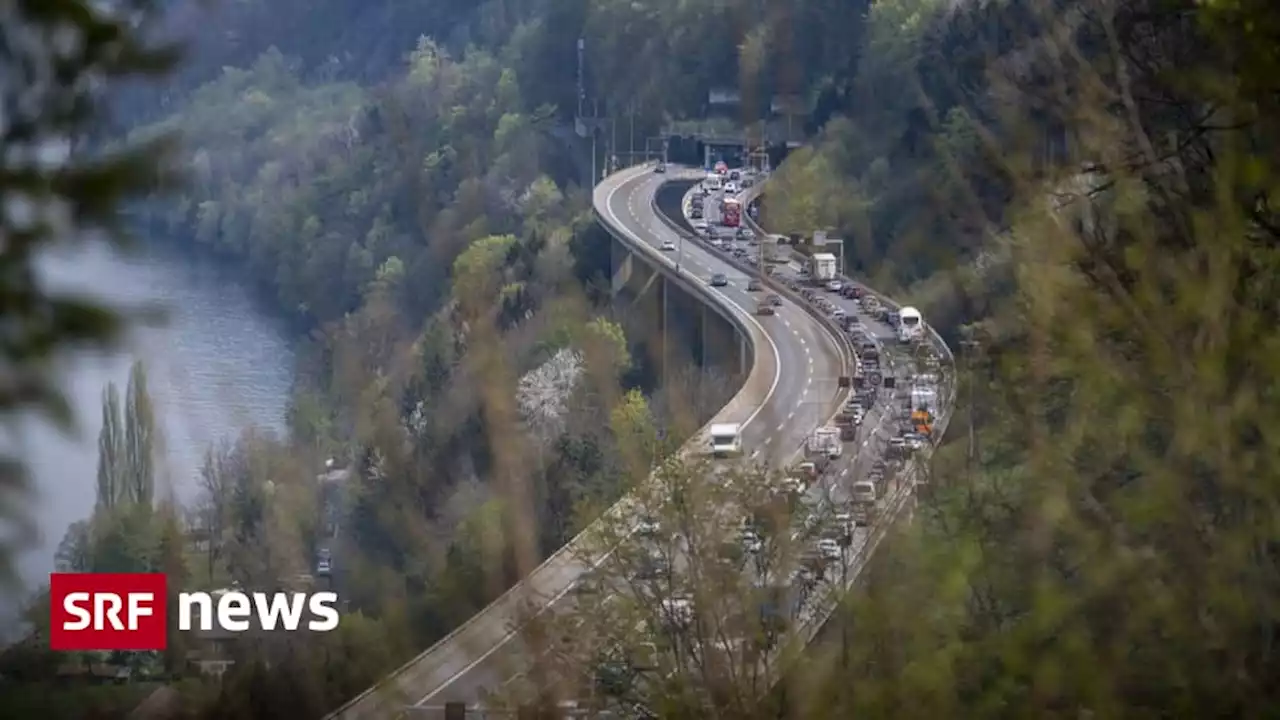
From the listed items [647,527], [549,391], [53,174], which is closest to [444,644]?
[647,527]

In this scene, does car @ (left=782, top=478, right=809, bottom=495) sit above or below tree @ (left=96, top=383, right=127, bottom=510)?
below

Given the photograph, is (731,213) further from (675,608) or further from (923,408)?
(675,608)

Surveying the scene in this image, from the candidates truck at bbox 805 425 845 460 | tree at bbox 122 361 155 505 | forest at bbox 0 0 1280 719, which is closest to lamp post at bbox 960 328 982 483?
forest at bbox 0 0 1280 719

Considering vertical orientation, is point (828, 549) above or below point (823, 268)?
below

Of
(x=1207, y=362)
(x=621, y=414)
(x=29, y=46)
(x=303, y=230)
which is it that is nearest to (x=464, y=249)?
(x=303, y=230)

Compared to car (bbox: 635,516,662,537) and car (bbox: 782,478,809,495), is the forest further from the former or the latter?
car (bbox: 782,478,809,495)
